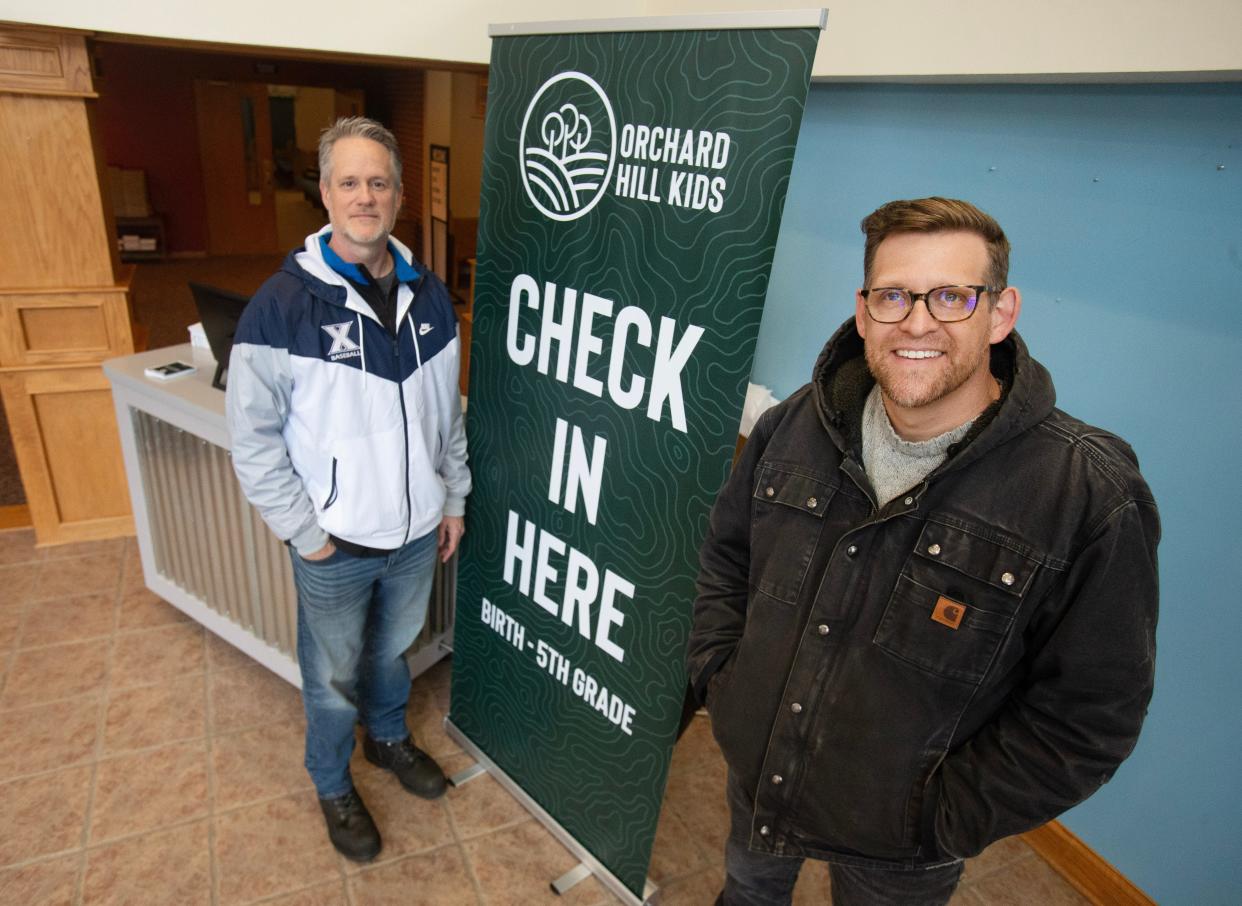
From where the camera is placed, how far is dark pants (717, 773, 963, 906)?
4.73 feet

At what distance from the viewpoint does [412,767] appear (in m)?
2.42

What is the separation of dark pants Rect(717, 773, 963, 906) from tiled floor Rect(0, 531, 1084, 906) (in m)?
0.57

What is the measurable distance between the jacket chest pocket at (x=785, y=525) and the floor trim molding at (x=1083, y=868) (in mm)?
1590

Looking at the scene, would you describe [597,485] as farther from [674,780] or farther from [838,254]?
[838,254]

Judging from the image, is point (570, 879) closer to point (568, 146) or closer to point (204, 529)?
point (204, 529)

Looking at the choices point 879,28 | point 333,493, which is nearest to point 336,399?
point 333,493

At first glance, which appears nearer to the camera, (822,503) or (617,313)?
(822,503)

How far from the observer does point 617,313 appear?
1725mm

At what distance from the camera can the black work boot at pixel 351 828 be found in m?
2.17

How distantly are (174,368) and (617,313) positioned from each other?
→ 73.4 inches

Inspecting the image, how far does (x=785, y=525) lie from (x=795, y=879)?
0.91 metres

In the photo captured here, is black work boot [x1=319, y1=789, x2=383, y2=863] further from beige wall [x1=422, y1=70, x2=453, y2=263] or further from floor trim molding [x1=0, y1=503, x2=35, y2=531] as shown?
beige wall [x1=422, y1=70, x2=453, y2=263]

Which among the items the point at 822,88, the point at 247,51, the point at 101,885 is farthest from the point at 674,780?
the point at 247,51

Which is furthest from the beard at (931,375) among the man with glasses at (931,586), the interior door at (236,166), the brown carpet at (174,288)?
the interior door at (236,166)
